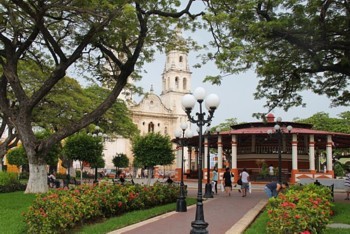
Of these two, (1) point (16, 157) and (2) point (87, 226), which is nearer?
(2) point (87, 226)

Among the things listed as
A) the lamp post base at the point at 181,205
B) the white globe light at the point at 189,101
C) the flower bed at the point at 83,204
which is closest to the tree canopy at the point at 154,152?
the flower bed at the point at 83,204

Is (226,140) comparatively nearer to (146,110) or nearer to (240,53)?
(240,53)

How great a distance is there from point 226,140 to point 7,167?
3935 centimetres

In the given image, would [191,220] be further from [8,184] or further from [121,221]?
[8,184]

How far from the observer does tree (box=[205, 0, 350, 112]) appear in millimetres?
14539

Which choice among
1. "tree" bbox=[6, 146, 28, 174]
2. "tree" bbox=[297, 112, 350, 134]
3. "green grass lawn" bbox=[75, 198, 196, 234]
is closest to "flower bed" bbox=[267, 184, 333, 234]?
"green grass lawn" bbox=[75, 198, 196, 234]

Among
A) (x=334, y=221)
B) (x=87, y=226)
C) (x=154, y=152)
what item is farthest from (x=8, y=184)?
(x=334, y=221)

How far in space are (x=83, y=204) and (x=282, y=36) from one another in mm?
9042

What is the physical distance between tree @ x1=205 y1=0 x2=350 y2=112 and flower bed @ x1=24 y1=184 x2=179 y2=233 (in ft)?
16.1

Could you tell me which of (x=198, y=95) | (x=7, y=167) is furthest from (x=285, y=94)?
(x=7, y=167)

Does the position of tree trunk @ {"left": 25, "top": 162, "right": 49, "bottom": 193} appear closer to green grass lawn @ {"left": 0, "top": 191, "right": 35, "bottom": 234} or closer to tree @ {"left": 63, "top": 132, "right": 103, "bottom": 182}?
green grass lawn @ {"left": 0, "top": 191, "right": 35, "bottom": 234}

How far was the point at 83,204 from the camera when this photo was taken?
11.2m

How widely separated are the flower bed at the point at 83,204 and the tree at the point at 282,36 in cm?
491

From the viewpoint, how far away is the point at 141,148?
88.7ft
